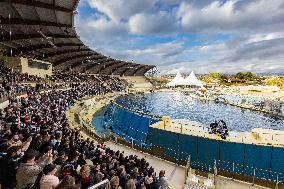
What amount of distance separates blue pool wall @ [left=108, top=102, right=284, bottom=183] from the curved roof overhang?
25697 mm

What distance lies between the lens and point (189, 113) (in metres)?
47.3

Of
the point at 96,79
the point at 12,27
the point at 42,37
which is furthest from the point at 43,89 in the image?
the point at 96,79

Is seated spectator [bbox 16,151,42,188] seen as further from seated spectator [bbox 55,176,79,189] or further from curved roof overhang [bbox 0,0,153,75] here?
curved roof overhang [bbox 0,0,153,75]

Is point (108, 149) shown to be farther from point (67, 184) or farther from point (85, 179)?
point (67, 184)

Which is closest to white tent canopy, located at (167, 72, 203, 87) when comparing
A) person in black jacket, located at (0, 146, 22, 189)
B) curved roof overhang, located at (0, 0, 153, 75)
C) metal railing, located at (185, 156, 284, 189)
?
curved roof overhang, located at (0, 0, 153, 75)

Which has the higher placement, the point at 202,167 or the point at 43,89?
the point at 43,89

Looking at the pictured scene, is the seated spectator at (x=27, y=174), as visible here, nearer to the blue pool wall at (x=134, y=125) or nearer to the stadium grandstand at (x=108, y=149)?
the stadium grandstand at (x=108, y=149)

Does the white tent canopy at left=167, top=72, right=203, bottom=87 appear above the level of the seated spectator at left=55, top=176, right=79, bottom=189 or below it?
above

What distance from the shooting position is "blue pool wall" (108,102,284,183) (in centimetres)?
1537

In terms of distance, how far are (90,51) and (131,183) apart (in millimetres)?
76049

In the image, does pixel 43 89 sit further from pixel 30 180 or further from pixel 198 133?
pixel 30 180

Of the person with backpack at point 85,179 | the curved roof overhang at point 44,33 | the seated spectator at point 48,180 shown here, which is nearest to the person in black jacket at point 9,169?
the seated spectator at point 48,180

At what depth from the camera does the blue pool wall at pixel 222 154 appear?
15.4 m

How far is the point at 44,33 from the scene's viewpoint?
175ft
